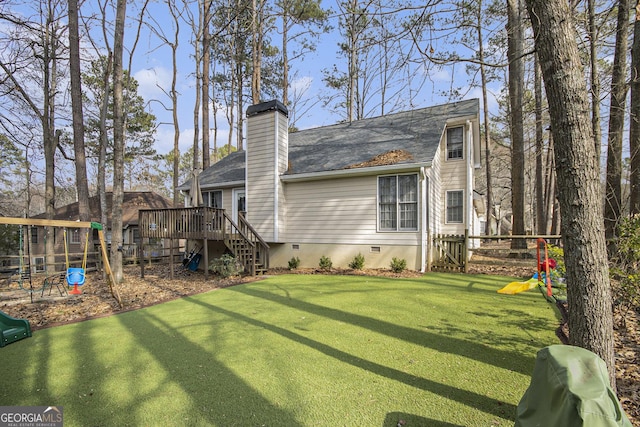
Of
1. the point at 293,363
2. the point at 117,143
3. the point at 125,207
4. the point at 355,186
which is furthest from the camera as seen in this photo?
the point at 125,207

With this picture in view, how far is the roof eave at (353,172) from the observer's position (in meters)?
9.20

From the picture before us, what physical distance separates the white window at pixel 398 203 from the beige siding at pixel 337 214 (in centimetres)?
20

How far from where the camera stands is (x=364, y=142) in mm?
11680

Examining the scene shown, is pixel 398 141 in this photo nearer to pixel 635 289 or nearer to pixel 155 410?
pixel 635 289

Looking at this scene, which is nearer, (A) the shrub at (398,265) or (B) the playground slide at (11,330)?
(B) the playground slide at (11,330)

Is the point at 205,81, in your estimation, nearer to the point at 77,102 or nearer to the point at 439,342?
the point at 77,102

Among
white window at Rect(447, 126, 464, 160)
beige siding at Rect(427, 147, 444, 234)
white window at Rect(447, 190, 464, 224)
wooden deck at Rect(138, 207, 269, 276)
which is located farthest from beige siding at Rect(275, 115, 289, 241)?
white window at Rect(447, 190, 464, 224)

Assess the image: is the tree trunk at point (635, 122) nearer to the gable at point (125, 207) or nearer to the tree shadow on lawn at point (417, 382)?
the tree shadow on lawn at point (417, 382)

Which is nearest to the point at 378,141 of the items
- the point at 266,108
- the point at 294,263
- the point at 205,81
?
the point at 266,108

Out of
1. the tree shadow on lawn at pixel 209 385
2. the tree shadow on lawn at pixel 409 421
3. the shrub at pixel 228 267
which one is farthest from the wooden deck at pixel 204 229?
the tree shadow on lawn at pixel 409 421

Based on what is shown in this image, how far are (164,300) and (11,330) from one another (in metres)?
2.84

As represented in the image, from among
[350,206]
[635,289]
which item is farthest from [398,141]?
[635,289]

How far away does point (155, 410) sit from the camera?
109 inches

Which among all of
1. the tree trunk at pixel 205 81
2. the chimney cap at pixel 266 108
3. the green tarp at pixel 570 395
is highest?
the tree trunk at pixel 205 81
